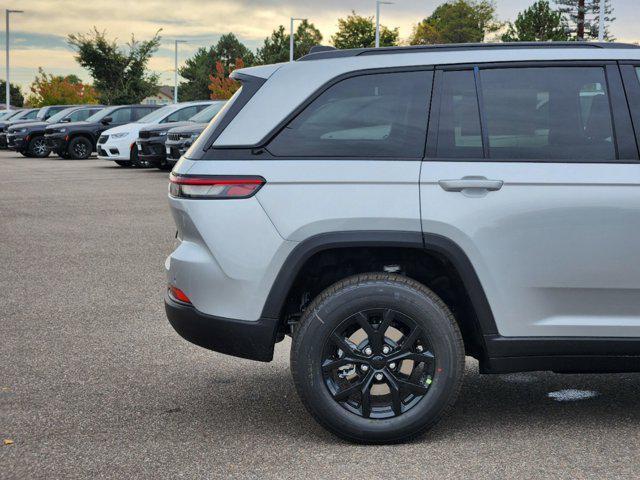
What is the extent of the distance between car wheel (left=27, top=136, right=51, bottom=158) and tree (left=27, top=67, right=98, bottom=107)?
28823 millimetres

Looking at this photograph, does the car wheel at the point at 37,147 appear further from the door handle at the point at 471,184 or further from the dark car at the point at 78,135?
the door handle at the point at 471,184

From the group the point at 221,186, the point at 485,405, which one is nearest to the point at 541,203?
the point at 485,405

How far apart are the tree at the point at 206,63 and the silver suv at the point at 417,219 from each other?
4535 inches

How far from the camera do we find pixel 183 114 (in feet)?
77.0

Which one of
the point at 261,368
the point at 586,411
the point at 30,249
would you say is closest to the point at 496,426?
the point at 586,411

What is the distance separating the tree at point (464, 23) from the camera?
7606 cm

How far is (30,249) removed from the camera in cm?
1091

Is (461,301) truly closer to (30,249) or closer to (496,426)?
(496,426)

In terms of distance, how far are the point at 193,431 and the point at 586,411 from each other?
1.93 metres

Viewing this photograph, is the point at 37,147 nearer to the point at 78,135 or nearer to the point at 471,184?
the point at 78,135

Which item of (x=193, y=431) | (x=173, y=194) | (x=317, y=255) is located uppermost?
(x=173, y=194)

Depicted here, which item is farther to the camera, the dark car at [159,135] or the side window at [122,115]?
the side window at [122,115]

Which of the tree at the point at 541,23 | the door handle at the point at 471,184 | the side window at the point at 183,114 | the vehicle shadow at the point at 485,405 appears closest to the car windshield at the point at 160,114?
the side window at the point at 183,114

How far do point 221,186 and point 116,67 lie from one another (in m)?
52.0
